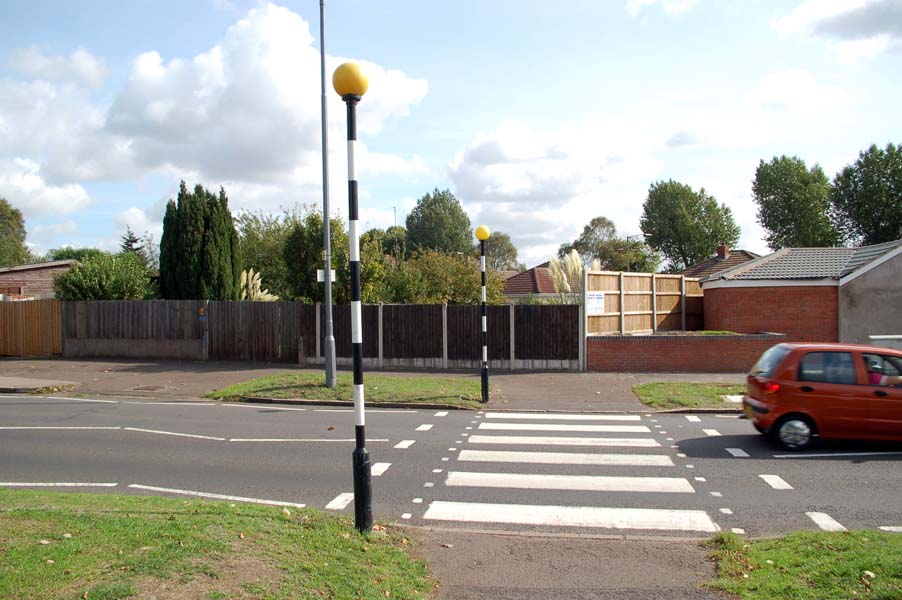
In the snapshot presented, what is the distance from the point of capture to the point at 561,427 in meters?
12.9

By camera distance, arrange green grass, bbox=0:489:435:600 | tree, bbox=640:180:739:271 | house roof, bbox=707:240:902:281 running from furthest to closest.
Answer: tree, bbox=640:180:739:271
house roof, bbox=707:240:902:281
green grass, bbox=0:489:435:600

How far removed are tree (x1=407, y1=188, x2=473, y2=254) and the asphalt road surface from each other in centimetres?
5930

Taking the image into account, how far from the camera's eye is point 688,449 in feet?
35.8

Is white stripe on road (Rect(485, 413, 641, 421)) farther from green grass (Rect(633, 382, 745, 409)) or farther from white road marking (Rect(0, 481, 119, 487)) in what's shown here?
white road marking (Rect(0, 481, 119, 487))

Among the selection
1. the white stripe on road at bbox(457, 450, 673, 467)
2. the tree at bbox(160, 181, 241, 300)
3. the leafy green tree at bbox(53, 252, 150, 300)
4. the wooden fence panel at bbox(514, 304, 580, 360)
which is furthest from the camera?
the tree at bbox(160, 181, 241, 300)

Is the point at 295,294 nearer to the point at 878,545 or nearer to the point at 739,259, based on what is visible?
the point at 878,545

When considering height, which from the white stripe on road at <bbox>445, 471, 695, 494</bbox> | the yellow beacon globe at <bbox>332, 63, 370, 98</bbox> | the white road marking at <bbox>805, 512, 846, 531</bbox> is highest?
the yellow beacon globe at <bbox>332, 63, 370, 98</bbox>

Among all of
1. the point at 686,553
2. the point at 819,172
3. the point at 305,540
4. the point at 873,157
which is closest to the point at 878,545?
the point at 686,553

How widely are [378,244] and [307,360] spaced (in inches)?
187

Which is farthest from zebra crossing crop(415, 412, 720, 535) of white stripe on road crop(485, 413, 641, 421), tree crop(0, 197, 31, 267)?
tree crop(0, 197, 31, 267)

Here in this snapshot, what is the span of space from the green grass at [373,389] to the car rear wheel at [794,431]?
6313mm

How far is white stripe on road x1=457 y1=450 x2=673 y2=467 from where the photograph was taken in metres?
9.97

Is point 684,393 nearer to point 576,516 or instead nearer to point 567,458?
point 567,458

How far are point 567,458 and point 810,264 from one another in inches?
741
